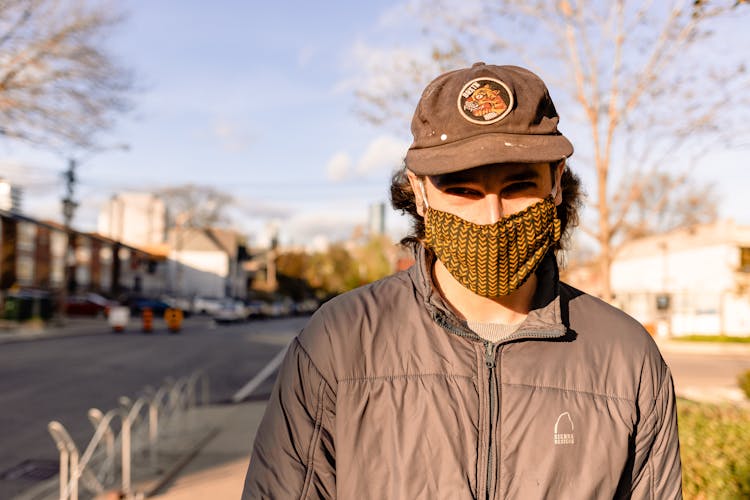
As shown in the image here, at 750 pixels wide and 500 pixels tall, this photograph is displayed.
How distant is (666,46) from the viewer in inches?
364

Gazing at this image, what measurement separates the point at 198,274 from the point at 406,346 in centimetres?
9013

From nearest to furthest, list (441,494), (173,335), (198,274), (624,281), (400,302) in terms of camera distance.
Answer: (441,494) < (400,302) < (173,335) < (624,281) < (198,274)

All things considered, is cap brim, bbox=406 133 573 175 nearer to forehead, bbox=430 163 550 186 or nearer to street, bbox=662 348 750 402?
forehead, bbox=430 163 550 186

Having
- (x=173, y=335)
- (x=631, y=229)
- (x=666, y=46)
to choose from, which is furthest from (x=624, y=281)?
(x=666, y=46)

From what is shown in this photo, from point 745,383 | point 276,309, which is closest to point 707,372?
point 745,383

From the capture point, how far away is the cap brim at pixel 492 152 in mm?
1714

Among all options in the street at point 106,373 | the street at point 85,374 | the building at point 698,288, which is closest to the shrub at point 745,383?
the street at point 106,373

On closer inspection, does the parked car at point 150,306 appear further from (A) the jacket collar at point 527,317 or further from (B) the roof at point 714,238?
(A) the jacket collar at point 527,317

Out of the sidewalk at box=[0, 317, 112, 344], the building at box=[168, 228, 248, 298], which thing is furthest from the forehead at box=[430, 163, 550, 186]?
the building at box=[168, 228, 248, 298]

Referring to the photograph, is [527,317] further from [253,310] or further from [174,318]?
[253,310]

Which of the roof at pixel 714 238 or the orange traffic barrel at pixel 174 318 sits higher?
the roof at pixel 714 238

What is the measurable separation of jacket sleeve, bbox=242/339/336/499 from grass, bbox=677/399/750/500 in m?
3.80

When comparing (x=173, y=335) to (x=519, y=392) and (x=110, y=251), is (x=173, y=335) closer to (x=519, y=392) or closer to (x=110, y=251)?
(x=519, y=392)

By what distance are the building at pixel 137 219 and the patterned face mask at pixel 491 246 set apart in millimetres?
73862
